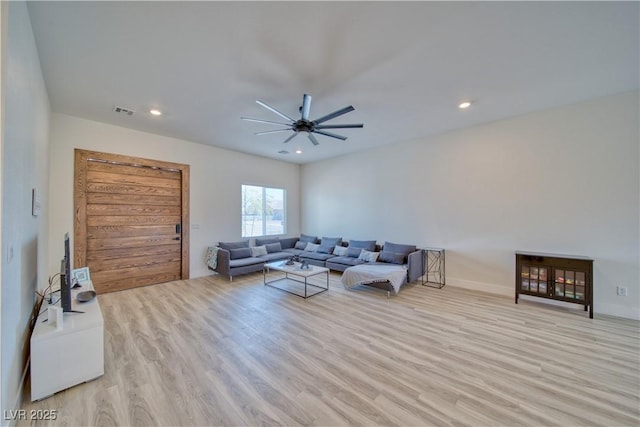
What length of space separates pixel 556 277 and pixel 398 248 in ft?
7.69

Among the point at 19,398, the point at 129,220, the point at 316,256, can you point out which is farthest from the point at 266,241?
the point at 19,398

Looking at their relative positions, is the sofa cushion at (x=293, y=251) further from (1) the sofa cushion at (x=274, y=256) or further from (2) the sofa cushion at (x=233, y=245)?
(2) the sofa cushion at (x=233, y=245)

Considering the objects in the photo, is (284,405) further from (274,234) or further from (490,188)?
(274,234)

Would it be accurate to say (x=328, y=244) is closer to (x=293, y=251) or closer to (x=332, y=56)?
(x=293, y=251)

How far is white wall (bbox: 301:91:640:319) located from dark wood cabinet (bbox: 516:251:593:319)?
1.24ft

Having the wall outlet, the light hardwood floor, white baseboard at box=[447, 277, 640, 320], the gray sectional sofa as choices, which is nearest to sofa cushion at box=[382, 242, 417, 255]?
the gray sectional sofa

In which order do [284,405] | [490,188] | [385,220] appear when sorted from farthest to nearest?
1. [385,220]
2. [490,188]
3. [284,405]

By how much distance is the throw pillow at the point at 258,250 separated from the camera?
574cm

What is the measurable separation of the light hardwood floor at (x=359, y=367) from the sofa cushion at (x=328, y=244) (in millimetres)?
2421

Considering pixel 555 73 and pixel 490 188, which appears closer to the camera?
pixel 555 73

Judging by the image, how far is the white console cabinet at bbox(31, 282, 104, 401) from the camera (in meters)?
1.82

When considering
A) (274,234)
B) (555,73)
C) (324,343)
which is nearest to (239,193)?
(274,234)

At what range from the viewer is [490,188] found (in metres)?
4.25

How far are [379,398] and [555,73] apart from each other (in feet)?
12.5
